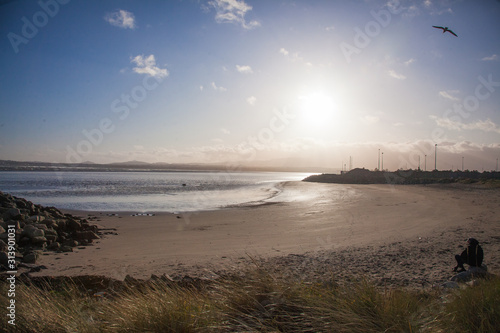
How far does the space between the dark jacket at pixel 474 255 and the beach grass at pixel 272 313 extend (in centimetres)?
245

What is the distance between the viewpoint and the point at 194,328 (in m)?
3.14

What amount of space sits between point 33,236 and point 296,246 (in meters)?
8.40

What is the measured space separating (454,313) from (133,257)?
26.1ft

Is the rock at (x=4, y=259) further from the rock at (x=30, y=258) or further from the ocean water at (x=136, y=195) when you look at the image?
the ocean water at (x=136, y=195)

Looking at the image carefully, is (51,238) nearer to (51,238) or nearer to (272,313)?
(51,238)

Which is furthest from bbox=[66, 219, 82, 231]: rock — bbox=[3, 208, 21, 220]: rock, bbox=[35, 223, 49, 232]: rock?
bbox=[3, 208, 21, 220]: rock

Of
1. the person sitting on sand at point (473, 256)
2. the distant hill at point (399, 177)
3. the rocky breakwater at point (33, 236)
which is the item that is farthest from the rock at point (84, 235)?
the distant hill at point (399, 177)

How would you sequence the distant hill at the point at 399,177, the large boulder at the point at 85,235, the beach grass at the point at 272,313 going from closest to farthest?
the beach grass at the point at 272,313
the large boulder at the point at 85,235
the distant hill at the point at 399,177

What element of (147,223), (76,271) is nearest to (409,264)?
(76,271)

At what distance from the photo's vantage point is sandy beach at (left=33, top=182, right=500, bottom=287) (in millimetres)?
6941

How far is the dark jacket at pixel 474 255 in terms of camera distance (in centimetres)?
590

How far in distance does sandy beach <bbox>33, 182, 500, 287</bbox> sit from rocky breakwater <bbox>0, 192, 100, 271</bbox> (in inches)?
15.2

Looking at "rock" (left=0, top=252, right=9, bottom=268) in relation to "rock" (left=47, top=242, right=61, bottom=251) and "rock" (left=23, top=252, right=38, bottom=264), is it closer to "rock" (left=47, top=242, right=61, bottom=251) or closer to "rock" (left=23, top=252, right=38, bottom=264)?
"rock" (left=23, top=252, right=38, bottom=264)

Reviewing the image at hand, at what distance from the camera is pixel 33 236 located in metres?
9.06
